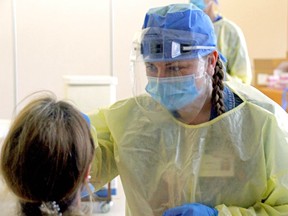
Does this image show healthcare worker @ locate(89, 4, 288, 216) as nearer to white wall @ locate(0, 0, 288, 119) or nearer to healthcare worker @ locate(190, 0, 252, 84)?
healthcare worker @ locate(190, 0, 252, 84)

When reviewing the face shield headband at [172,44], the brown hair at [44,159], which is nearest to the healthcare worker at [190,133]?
the face shield headband at [172,44]

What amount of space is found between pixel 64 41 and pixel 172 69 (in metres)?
2.32

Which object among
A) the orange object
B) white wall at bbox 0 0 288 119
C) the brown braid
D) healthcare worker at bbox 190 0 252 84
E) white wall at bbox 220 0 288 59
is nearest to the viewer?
the brown braid

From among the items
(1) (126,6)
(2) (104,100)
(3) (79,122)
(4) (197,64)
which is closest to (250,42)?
(1) (126,6)

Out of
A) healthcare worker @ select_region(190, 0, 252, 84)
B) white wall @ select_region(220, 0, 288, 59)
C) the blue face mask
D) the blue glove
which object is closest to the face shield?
the blue face mask

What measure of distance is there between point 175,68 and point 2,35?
8.06 ft

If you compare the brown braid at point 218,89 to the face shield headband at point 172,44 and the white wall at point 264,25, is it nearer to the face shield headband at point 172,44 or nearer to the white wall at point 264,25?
the face shield headband at point 172,44

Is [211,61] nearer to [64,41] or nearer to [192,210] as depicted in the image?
[192,210]

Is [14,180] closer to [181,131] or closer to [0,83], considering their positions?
[181,131]

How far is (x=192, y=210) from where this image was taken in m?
0.98

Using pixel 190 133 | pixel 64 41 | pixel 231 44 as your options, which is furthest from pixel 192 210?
pixel 64 41

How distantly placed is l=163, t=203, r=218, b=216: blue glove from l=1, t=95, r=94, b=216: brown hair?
0.89ft

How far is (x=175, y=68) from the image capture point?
105cm

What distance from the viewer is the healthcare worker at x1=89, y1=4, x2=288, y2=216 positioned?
1.02m
